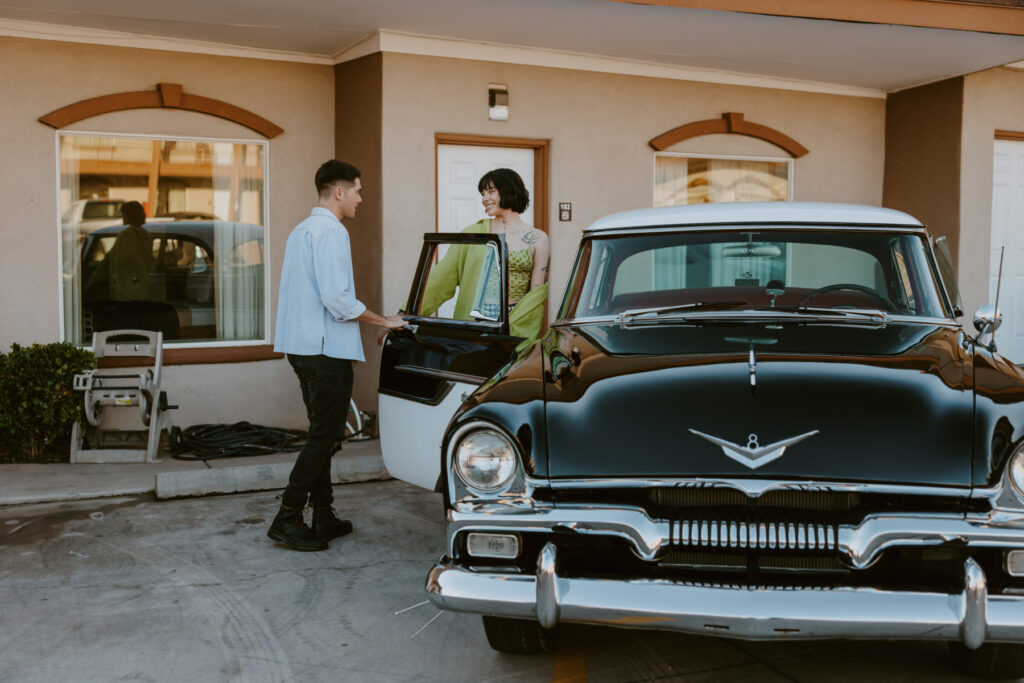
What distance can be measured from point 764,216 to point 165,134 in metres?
5.83

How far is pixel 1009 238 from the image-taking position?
34.7 feet

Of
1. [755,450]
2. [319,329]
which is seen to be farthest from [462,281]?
[755,450]

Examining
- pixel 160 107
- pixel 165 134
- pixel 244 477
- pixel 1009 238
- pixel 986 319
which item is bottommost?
pixel 244 477

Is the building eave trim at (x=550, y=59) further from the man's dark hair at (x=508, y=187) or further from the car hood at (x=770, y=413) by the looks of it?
the car hood at (x=770, y=413)

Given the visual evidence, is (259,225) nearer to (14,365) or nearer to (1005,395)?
(14,365)

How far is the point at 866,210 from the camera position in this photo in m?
4.51

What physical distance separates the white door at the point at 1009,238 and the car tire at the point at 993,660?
304 inches

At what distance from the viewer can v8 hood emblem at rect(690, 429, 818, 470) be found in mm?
3057

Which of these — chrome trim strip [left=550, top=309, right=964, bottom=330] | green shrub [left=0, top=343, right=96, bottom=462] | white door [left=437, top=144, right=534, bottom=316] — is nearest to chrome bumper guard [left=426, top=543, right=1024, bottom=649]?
chrome trim strip [left=550, top=309, right=964, bottom=330]

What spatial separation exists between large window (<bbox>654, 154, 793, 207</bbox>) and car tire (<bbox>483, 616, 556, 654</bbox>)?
677cm

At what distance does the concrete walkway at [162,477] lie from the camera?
6.48 m

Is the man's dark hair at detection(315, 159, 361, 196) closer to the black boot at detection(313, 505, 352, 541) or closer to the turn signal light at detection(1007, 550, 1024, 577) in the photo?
the black boot at detection(313, 505, 352, 541)

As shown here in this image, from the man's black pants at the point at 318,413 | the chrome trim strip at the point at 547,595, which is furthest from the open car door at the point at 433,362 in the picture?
the chrome trim strip at the point at 547,595

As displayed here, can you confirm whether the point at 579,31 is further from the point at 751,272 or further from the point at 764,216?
the point at 751,272
